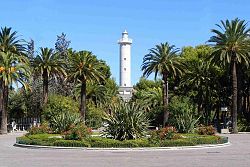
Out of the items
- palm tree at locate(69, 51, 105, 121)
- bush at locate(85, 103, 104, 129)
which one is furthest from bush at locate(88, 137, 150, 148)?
bush at locate(85, 103, 104, 129)

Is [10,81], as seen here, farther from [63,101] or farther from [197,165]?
[197,165]

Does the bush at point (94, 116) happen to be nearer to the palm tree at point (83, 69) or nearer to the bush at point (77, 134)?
the palm tree at point (83, 69)

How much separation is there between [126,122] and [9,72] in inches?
1079

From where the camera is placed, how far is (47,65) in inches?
2474

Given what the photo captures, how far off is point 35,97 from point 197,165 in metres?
61.1

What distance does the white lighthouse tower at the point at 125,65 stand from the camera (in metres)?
147

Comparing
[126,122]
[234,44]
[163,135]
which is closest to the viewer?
[163,135]

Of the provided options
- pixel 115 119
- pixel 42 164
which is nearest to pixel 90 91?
pixel 115 119

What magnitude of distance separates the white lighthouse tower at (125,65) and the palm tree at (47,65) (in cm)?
8051

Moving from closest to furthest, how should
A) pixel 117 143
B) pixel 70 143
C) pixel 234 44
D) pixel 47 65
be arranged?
pixel 117 143 < pixel 70 143 < pixel 234 44 < pixel 47 65

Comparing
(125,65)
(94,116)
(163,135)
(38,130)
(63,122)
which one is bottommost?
(163,135)

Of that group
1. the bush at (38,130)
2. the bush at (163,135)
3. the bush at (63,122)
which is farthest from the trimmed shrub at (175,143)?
the bush at (38,130)

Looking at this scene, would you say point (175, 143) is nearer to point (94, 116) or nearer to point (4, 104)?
point (4, 104)

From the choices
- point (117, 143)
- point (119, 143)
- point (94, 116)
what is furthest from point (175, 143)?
point (94, 116)
